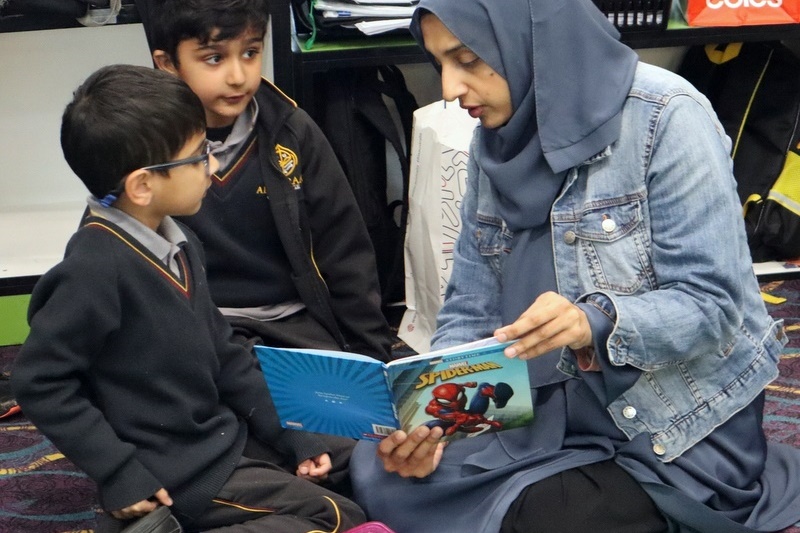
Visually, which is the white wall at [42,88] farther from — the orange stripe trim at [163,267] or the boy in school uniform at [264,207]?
the orange stripe trim at [163,267]

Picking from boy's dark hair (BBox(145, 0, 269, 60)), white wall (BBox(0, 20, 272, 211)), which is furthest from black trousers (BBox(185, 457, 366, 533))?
white wall (BBox(0, 20, 272, 211))

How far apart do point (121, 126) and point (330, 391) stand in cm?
50

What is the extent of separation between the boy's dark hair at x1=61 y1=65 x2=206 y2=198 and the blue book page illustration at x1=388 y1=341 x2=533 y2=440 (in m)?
0.50

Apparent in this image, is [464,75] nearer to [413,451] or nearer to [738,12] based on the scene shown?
[413,451]

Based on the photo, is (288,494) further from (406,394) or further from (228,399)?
(406,394)

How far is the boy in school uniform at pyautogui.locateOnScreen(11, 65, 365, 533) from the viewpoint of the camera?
55.3 inches

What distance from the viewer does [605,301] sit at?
4.54 ft

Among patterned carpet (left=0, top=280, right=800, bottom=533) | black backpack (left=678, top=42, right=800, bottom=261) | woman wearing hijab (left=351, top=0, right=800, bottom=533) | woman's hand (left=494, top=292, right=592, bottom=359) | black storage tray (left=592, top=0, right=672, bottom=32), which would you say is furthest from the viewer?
black backpack (left=678, top=42, right=800, bottom=261)

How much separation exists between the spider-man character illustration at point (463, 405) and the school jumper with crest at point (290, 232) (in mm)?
553

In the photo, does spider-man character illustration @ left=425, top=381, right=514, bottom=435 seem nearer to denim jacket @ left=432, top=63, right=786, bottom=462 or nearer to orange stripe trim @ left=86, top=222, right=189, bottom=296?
denim jacket @ left=432, top=63, right=786, bottom=462

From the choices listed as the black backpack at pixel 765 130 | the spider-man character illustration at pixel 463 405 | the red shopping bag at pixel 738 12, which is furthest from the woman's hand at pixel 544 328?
the black backpack at pixel 765 130

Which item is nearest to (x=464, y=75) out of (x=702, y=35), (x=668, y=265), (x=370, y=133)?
(x=668, y=265)

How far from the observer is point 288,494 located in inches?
62.7

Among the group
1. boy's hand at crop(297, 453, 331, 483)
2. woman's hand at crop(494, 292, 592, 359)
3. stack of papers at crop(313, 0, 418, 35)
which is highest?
stack of papers at crop(313, 0, 418, 35)
